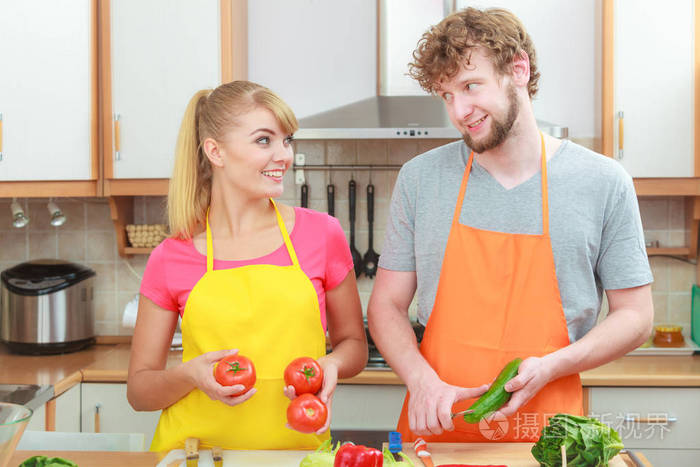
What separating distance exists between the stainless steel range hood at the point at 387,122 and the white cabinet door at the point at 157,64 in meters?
0.45

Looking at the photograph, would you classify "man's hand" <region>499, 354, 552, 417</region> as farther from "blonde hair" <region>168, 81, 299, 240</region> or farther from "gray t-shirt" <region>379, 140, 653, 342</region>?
"blonde hair" <region>168, 81, 299, 240</region>

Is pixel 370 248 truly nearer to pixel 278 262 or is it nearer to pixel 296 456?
pixel 278 262

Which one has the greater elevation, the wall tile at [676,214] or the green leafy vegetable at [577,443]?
the wall tile at [676,214]

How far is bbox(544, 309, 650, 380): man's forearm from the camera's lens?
4.83 feet

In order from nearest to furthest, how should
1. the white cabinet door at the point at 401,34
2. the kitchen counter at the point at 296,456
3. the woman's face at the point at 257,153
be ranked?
the kitchen counter at the point at 296,456
the woman's face at the point at 257,153
the white cabinet door at the point at 401,34

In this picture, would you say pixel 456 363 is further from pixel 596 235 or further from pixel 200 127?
pixel 200 127

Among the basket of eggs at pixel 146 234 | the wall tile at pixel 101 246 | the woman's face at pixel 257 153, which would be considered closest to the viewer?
the woman's face at pixel 257 153

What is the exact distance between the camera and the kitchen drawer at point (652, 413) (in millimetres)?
2559

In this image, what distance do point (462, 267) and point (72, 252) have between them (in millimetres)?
2191

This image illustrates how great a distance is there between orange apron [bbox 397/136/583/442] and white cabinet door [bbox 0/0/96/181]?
1.74m

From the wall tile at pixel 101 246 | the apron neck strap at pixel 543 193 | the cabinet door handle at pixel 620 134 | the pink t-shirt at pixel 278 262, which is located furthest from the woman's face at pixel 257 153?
the wall tile at pixel 101 246

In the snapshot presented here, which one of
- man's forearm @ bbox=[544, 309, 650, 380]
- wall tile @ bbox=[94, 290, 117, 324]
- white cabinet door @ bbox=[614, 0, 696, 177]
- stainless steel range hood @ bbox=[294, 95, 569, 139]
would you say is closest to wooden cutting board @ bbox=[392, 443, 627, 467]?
man's forearm @ bbox=[544, 309, 650, 380]

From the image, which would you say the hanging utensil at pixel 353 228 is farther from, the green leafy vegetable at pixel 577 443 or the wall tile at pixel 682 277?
the green leafy vegetable at pixel 577 443

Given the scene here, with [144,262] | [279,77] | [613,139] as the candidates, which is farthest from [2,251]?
[613,139]
